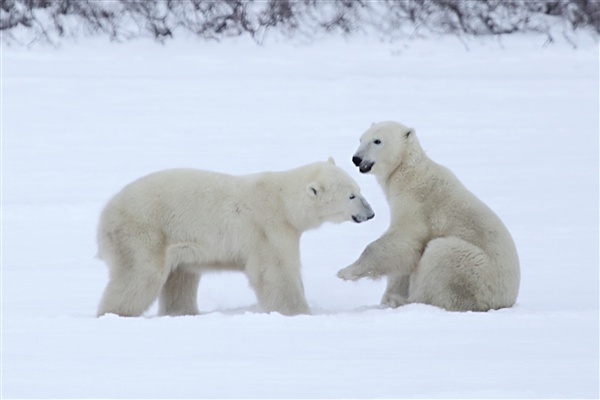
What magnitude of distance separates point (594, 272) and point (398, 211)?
174 centimetres

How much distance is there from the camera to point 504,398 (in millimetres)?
3432

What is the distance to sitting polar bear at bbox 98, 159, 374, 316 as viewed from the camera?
204 inches

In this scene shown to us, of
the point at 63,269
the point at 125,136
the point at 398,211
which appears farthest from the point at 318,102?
the point at 398,211

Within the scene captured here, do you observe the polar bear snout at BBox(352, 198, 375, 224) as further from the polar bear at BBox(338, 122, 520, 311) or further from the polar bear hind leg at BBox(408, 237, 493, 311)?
the polar bear hind leg at BBox(408, 237, 493, 311)

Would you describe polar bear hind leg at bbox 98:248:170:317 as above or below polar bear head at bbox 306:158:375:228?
below

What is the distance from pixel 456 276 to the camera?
17.4 feet

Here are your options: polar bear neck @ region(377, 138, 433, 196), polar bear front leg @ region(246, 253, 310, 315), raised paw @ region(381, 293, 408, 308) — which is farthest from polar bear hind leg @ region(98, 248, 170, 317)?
polar bear neck @ region(377, 138, 433, 196)

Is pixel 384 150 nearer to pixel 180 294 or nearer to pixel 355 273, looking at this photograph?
pixel 355 273

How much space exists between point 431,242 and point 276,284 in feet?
2.56

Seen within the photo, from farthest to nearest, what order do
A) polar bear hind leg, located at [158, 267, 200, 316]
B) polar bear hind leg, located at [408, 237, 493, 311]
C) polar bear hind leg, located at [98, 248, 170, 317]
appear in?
polar bear hind leg, located at [158, 267, 200, 316] < polar bear hind leg, located at [408, 237, 493, 311] < polar bear hind leg, located at [98, 248, 170, 317]

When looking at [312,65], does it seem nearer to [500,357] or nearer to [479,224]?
[479,224]

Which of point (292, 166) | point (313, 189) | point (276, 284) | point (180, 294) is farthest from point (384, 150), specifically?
point (292, 166)

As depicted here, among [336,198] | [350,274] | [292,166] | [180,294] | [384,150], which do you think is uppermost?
[384,150]

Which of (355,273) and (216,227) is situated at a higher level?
(216,227)
